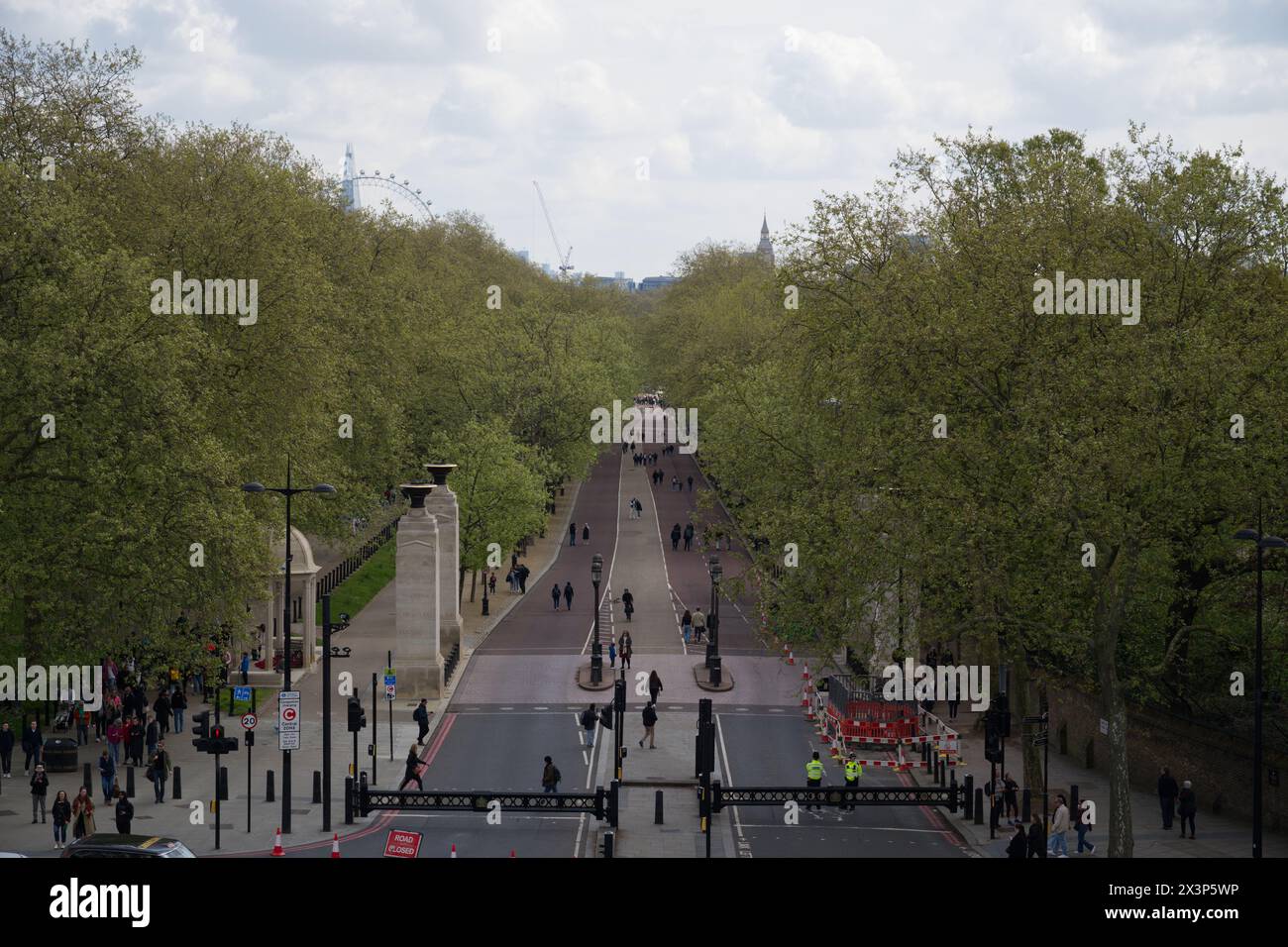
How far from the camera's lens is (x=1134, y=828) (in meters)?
32.1

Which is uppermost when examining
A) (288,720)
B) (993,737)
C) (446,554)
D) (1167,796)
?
(446,554)

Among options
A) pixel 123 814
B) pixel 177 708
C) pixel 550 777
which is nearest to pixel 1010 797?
pixel 550 777

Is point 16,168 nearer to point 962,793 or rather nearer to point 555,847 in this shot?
point 555,847

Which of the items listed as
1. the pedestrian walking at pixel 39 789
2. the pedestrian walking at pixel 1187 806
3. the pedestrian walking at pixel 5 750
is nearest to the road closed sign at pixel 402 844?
the pedestrian walking at pixel 39 789

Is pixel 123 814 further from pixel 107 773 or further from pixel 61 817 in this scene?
pixel 107 773

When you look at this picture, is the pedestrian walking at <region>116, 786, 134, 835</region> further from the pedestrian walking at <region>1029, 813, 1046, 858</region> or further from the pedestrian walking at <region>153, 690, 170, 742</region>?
the pedestrian walking at <region>1029, 813, 1046, 858</region>

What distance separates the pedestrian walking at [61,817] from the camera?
28.1m

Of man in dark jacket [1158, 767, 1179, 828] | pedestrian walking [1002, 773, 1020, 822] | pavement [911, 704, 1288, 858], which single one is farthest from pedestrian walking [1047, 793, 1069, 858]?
man in dark jacket [1158, 767, 1179, 828]

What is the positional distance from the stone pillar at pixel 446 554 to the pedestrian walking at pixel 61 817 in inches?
796

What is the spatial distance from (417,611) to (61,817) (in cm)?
1820

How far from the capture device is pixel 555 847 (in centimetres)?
2936

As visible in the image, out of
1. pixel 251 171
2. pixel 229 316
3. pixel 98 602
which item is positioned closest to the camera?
pixel 98 602
